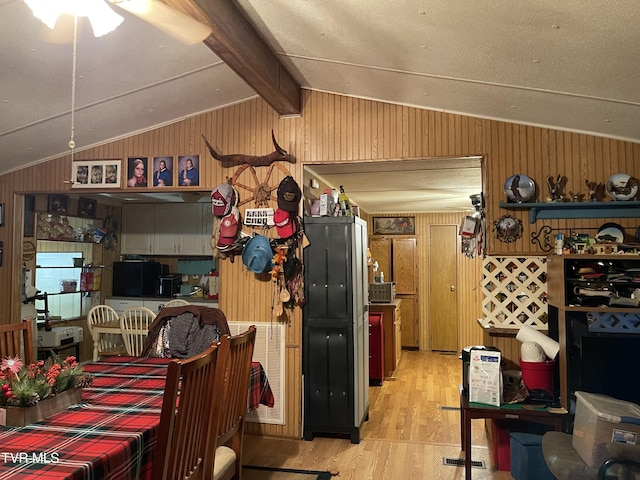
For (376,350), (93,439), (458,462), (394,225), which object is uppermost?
(394,225)

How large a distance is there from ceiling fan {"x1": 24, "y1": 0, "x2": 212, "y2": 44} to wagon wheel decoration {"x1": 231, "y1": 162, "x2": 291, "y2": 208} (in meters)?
1.97

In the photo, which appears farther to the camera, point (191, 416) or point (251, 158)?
point (251, 158)

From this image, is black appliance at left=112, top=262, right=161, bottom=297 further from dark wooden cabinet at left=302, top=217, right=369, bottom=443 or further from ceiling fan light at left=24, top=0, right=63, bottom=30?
ceiling fan light at left=24, top=0, right=63, bottom=30

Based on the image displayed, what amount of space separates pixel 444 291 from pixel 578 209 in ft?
14.4

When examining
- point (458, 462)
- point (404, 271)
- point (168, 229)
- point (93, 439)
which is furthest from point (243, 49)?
point (404, 271)

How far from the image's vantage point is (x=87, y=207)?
6168mm

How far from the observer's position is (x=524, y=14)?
208 cm

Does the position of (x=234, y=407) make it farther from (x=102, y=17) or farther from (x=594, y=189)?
(x=594, y=189)

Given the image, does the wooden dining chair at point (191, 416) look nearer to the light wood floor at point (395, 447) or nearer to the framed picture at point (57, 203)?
the light wood floor at point (395, 447)

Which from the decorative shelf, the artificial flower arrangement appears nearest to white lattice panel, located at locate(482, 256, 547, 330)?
the decorative shelf

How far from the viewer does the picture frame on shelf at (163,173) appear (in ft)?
13.7

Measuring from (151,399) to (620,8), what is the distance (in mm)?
2506

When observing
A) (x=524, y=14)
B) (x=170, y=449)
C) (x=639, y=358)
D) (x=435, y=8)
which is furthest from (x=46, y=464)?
(x=639, y=358)

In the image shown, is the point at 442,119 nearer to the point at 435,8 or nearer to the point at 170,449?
the point at 435,8
